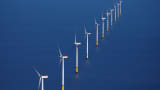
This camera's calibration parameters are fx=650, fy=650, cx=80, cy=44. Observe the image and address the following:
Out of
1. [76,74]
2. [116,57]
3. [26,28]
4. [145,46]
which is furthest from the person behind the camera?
[26,28]

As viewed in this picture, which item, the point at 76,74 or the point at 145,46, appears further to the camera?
the point at 145,46

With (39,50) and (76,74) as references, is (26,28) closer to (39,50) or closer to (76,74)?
(39,50)

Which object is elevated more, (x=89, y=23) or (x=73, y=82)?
(x=89, y=23)

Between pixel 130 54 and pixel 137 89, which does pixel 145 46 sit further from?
pixel 137 89

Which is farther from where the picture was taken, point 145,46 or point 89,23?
point 89,23

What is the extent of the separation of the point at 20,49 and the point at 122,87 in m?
Answer: 13.4

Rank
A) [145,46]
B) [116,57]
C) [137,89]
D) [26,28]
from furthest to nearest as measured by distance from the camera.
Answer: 1. [26,28]
2. [145,46]
3. [116,57]
4. [137,89]

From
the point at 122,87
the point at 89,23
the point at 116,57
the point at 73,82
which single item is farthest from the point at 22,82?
the point at 89,23

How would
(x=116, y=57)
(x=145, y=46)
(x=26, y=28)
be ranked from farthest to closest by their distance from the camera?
(x=26, y=28), (x=145, y=46), (x=116, y=57)

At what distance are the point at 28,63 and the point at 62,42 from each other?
8262mm

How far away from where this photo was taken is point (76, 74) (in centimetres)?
4925

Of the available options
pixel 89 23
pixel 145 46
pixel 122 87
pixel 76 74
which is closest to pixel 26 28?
pixel 89 23

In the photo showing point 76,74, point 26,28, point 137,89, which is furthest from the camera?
point 26,28

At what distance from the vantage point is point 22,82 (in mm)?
46500
